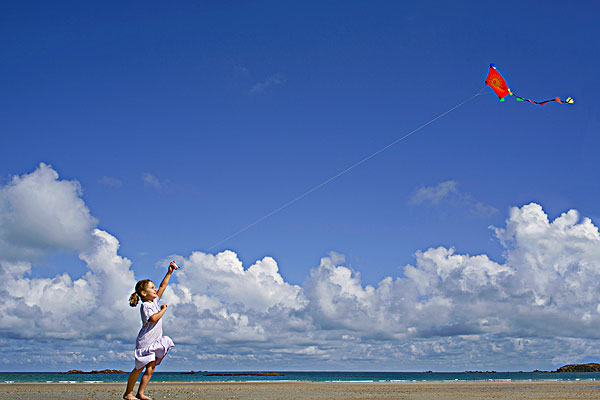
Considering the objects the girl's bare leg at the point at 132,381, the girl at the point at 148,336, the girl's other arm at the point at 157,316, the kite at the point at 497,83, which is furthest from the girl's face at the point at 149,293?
the kite at the point at 497,83

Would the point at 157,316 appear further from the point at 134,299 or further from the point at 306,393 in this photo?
the point at 306,393

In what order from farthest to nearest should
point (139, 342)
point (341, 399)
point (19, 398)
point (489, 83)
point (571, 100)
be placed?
point (341, 399) < point (19, 398) < point (489, 83) < point (571, 100) < point (139, 342)

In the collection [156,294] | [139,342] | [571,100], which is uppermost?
[571,100]

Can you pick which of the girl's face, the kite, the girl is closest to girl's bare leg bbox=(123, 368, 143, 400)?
the girl

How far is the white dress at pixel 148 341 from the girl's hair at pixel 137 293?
0.13 m

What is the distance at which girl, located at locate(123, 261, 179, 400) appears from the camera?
27.3ft

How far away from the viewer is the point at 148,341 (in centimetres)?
839

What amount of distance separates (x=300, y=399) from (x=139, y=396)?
65.6 feet

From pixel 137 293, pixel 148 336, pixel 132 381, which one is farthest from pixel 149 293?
pixel 132 381

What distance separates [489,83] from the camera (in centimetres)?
1973

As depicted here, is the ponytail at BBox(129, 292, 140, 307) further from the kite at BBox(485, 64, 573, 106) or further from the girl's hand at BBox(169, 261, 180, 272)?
the kite at BBox(485, 64, 573, 106)

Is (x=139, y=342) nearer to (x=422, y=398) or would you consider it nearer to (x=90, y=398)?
(x=90, y=398)

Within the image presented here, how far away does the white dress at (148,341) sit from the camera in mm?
8336

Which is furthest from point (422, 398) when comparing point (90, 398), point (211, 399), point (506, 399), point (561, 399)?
point (90, 398)
